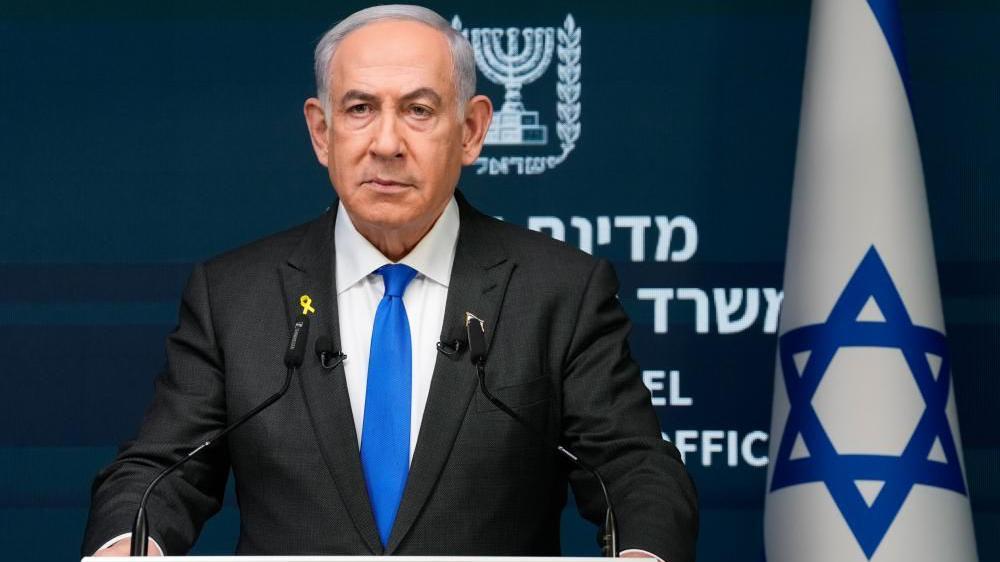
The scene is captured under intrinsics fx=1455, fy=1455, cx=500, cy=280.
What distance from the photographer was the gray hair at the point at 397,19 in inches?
106

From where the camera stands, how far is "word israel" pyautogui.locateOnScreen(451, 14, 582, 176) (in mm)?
4121

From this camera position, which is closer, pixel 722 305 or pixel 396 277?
pixel 396 277

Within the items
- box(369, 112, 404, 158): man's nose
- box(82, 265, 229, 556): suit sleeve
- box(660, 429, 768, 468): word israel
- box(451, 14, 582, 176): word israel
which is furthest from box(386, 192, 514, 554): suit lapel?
box(660, 429, 768, 468): word israel

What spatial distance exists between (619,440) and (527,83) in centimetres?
177

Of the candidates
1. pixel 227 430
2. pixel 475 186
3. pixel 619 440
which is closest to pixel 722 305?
pixel 475 186

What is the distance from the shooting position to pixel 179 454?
2551 mm

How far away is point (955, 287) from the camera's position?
4.09 m

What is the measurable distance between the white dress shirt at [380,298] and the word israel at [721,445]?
149 centimetres

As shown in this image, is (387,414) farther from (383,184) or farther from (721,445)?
(721,445)

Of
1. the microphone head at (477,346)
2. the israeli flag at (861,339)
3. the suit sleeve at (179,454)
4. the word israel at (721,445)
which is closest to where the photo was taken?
the microphone head at (477,346)

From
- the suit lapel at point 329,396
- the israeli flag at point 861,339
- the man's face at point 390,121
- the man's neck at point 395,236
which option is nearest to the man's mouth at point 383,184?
the man's face at point 390,121

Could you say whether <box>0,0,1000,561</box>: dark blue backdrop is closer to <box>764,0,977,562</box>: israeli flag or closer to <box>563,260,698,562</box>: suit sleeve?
<box>764,0,977,562</box>: israeli flag

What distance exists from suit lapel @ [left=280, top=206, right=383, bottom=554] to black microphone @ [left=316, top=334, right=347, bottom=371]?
17 millimetres

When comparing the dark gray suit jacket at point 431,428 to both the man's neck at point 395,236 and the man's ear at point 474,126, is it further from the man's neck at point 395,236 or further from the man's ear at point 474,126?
the man's ear at point 474,126
